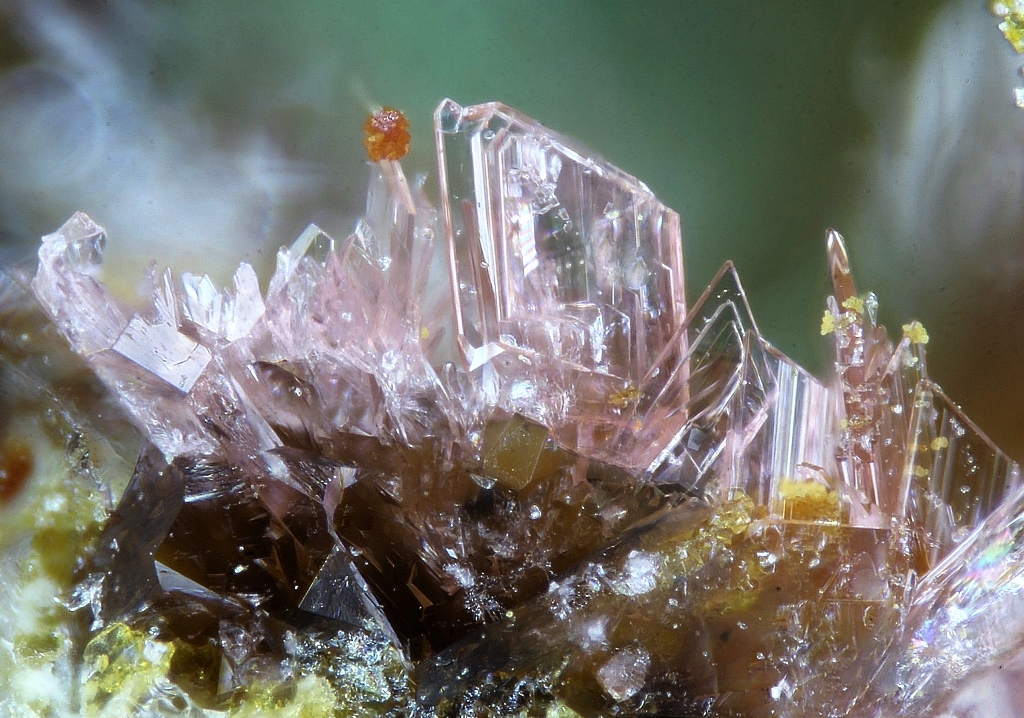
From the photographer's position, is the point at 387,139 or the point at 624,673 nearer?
the point at 624,673

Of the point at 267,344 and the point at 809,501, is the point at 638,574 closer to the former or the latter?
the point at 809,501

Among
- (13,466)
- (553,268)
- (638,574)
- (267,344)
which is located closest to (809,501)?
(638,574)

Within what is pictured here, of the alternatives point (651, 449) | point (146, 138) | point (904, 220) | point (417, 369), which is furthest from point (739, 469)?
point (146, 138)

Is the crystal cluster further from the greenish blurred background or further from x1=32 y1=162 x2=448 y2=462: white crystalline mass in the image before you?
the greenish blurred background

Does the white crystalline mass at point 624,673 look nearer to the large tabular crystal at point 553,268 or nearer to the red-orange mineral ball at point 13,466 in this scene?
the large tabular crystal at point 553,268

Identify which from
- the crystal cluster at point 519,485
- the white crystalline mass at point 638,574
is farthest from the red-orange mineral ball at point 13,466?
the white crystalline mass at point 638,574

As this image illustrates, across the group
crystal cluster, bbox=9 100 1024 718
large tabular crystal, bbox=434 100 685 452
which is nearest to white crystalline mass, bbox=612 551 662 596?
crystal cluster, bbox=9 100 1024 718
